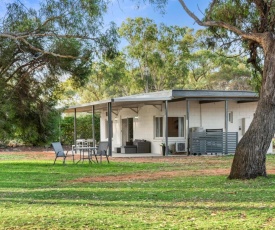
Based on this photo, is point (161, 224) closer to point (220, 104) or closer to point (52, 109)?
point (52, 109)

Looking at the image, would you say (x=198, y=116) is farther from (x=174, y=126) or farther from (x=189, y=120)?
(x=174, y=126)

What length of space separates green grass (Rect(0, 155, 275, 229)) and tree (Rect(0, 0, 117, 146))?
4.28 meters

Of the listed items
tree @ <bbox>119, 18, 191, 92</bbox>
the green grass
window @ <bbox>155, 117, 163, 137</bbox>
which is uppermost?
tree @ <bbox>119, 18, 191, 92</bbox>

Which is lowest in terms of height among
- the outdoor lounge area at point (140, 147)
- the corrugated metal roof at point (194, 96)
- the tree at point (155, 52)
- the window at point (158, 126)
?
the outdoor lounge area at point (140, 147)

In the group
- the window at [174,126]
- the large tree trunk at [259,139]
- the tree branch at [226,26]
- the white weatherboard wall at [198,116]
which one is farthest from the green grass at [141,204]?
the white weatherboard wall at [198,116]

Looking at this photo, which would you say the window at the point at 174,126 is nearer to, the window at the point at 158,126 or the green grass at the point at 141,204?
the window at the point at 158,126

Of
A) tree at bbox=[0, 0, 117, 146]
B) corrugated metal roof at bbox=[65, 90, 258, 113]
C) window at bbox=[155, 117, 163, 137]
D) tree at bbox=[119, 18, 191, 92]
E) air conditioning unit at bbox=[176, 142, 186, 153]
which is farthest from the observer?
tree at bbox=[119, 18, 191, 92]

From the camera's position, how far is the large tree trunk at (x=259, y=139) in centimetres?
966

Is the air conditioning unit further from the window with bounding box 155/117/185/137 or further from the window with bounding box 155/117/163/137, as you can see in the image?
the window with bounding box 155/117/163/137

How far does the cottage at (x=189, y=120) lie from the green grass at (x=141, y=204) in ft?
30.4

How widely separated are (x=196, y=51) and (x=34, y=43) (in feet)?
81.8

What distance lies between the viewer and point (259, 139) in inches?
382

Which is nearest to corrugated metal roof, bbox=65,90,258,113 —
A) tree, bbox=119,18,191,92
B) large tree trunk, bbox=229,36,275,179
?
large tree trunk, bbox=229,36,275,179

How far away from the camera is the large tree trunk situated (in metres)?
9.66
